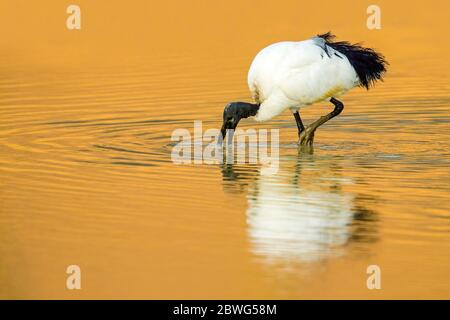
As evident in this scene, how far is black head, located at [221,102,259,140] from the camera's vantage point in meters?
15.9

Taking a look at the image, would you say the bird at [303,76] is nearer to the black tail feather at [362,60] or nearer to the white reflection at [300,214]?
the black tail feather at [362,60]

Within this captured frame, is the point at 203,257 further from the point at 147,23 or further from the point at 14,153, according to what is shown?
the point at 147,23

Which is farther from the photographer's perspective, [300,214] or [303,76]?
[303,76]

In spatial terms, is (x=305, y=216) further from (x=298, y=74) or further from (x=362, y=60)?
(x=362, y=60)

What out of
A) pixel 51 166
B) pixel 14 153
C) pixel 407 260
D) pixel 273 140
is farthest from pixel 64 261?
pixel 273 140

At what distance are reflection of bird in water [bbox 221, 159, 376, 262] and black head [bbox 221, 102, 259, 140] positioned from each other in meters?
2.19

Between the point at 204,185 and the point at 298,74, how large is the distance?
2.68 meters

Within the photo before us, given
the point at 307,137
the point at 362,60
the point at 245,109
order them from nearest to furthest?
1. the point at 307,137
2. the point at 362,60
3. the point at 245,109

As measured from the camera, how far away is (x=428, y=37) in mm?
25766

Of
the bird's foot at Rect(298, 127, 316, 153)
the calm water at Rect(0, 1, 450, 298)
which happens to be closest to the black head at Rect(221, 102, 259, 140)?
the calm water at Rect(0, 1, 450, 298)

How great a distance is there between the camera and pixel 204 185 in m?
13.0

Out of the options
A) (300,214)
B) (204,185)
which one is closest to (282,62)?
(204,185)

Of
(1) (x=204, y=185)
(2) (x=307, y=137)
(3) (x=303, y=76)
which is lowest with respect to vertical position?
(1) (x=204, y=185)

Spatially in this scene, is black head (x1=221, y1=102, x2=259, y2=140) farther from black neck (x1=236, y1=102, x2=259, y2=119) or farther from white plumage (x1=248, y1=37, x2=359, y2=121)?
white plumage (x1=248, y1=37, x2=359, y2=121)
